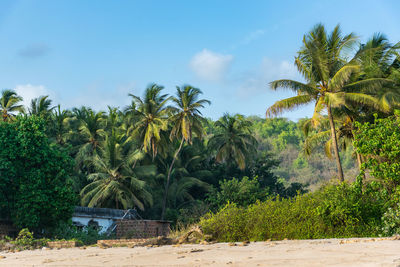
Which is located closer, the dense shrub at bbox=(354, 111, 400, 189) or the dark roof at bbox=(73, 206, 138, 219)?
the dense shrub at bbox=(354, 111, 400, 189)

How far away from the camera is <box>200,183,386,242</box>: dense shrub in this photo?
1197 centimetres

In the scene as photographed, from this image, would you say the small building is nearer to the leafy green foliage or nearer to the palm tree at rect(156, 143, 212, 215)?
the leafy green foliage

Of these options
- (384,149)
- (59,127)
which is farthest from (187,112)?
(384,149)

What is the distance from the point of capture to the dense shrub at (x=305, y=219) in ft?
39.3

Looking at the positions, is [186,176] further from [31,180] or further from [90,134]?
[31,180]

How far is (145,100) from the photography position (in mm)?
35719

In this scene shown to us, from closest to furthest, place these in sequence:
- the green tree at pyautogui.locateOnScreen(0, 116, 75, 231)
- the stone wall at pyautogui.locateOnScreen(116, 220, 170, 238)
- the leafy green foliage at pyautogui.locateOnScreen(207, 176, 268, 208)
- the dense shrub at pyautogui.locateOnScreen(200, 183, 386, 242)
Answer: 1. the dense shrub at pyautogui.locateOnScreen(200, 183, 386, 242)
2. the green tree at pyautogui.locateOnScreen(0, 116, 75, 231)
3. the stone wall at pyautogui.locateOnScreen(116, 220, 170, 238)
4. the leafy green foliage at pyautogui.locateOnScreen(207, 176, 268, 208)

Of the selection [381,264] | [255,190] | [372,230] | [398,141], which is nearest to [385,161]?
[398,141]

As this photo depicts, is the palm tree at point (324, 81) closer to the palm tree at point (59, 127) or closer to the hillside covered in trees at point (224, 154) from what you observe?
the hillside covered in trees at point (224, 154)

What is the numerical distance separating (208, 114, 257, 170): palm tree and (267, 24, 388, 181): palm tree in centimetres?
1690

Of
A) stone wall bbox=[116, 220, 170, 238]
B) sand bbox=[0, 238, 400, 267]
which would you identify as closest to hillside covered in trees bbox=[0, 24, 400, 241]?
stone wall bbox=[116, 220, 170, 238]

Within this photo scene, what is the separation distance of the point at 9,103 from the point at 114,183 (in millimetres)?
12085

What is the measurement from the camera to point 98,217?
26.6m

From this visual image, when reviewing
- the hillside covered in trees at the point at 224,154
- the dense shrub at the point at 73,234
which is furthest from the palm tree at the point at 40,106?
the dense shrub at the point at 73,234
